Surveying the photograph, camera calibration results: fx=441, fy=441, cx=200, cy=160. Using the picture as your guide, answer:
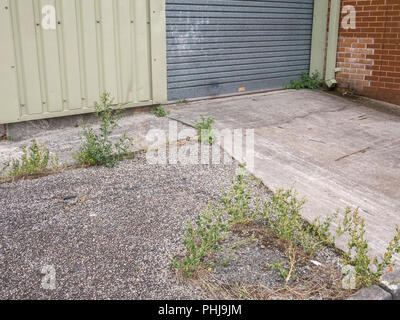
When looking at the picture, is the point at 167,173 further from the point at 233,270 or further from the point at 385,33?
the point at 385,33

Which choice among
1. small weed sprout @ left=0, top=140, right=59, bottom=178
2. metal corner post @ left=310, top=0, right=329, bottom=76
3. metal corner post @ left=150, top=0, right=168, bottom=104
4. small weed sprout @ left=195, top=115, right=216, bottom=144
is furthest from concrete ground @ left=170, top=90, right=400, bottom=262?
small weed sprout @ left=0, top=140, right=59, bottom=178

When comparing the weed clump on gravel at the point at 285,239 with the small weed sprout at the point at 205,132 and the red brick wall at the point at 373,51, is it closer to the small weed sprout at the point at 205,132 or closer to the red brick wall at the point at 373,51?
the small weed sprout at the point at 205,132

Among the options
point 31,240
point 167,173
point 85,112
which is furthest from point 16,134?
point 31,240

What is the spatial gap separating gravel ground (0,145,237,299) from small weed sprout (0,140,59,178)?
227mm

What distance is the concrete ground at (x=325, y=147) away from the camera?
4191 mm

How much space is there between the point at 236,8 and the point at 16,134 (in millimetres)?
4249

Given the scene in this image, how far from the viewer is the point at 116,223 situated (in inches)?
142

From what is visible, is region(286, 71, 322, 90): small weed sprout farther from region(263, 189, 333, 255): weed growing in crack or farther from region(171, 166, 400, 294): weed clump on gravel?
region(263, 189, 333, 255): weed growing in crack

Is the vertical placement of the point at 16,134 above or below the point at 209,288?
above

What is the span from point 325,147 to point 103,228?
321cm

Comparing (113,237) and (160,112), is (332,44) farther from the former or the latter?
(113,237)

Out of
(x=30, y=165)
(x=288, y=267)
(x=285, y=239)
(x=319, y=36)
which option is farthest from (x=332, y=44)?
(x=288, y=267)

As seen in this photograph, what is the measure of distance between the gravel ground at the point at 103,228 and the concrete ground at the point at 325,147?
80 centimetres

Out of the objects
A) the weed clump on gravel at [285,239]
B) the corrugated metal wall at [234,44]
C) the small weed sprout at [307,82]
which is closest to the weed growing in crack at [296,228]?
the weed clump on gravel at [285,239]
